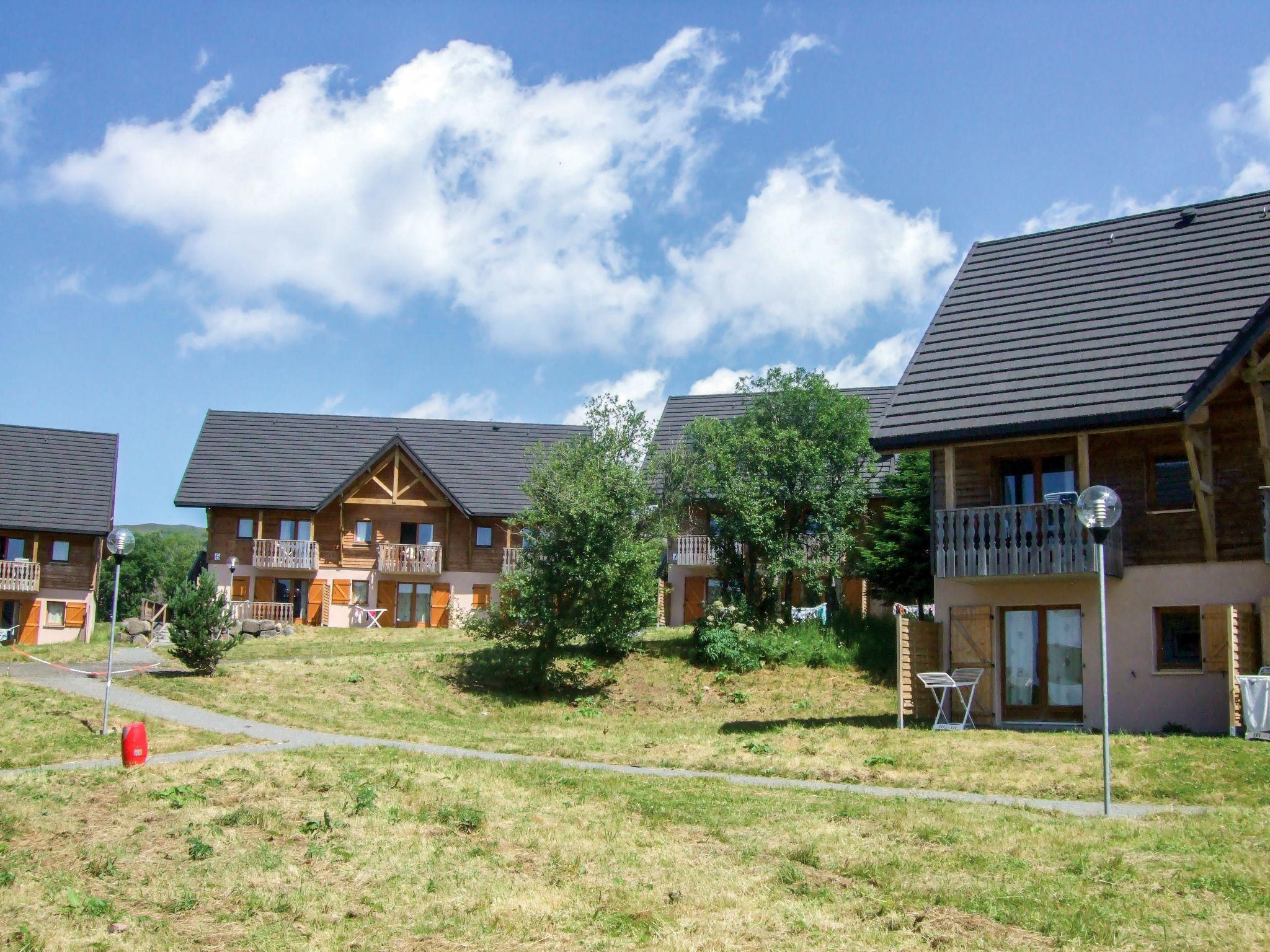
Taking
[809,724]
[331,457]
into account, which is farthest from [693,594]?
[809,724]

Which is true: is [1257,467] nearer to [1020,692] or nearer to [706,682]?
[1020,692]

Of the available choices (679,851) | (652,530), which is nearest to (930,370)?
(652,530)

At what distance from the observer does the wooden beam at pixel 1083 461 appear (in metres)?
21.6

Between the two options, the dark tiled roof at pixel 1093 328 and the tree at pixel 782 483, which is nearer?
the dark tiled roof at pixel 1093 328

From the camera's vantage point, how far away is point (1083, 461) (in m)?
21.7

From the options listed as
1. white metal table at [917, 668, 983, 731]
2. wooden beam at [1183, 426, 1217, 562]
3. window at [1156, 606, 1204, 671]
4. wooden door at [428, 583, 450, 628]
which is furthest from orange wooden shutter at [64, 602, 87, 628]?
wooden beam at [1183, 426, 1217, 562]

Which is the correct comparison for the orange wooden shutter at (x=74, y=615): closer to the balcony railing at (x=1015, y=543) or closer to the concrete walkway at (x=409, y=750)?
the concrete walkway at (x=409, y=750)

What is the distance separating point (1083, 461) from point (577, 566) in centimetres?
1266

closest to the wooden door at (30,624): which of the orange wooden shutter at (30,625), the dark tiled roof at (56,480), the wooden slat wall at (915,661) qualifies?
the orange wooden shutter at (30,625)

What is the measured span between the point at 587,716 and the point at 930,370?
10.7m

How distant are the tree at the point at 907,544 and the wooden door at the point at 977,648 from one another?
10.7m

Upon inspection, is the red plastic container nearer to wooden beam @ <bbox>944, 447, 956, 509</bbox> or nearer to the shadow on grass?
the shadow on grass

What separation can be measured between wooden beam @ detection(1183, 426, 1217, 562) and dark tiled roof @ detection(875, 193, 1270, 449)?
0.69 m

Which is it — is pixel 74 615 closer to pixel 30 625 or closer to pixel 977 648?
pixel 30 625
